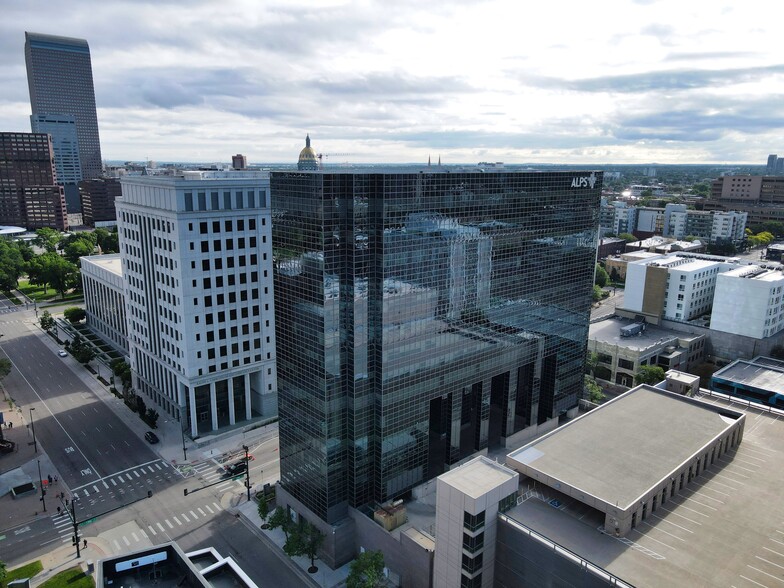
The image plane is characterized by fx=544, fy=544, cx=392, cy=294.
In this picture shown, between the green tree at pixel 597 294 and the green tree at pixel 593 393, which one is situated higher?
the green tree at pixel 597 294

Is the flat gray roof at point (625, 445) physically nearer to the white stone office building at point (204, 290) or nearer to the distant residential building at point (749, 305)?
the distant residential building at point (749, 305)

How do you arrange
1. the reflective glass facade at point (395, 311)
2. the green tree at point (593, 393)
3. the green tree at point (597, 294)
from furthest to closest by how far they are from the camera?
the green tree at point (597, 294), the green tree at point (593, 393), the reflective glass facade at point (395, 311)

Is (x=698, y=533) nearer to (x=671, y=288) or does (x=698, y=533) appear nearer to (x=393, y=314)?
(x=393, y=314)

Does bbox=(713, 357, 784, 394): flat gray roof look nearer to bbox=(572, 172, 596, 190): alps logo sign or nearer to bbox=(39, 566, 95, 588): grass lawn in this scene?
bbox=(572, 172, 596, 190): alps logo sign

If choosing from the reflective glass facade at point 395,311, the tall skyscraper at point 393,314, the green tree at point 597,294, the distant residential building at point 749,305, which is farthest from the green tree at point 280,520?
the green tree at point 597,294

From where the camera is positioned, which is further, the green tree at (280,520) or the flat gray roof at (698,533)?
the green tree at (280,520)

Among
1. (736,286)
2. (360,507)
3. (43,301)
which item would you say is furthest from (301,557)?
(43,301)

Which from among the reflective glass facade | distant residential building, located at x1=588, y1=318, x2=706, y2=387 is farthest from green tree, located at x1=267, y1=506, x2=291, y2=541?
distant residential building, located at x1=588, y1=318, x2=706, y2=387
